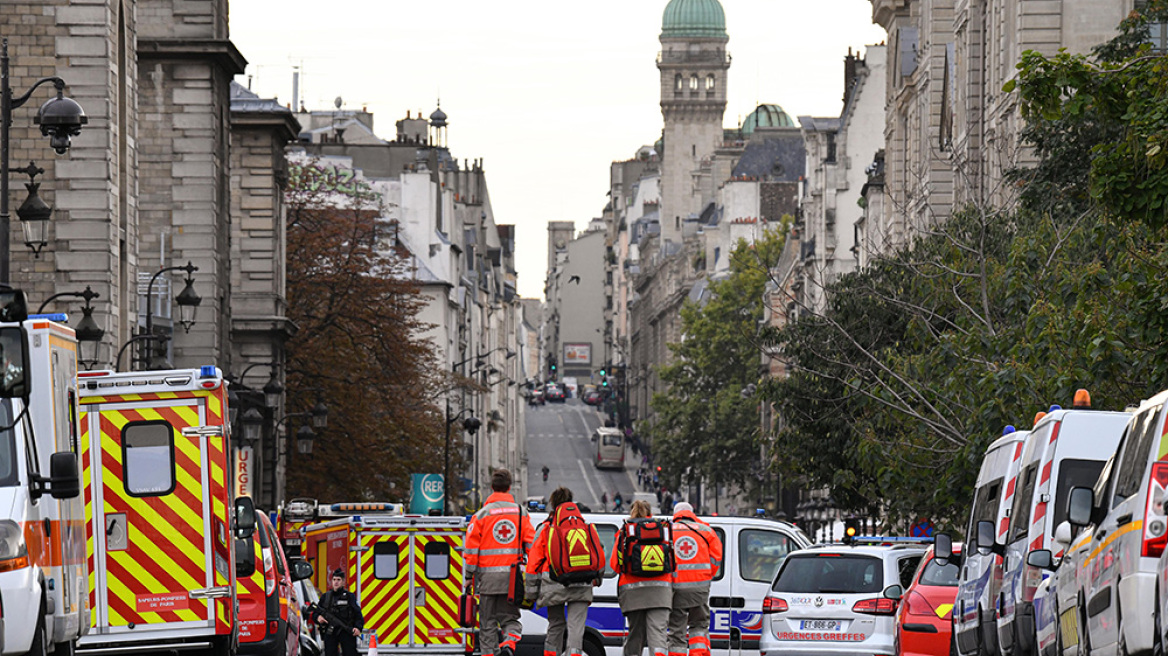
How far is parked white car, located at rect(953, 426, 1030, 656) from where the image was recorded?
17156 millimetres

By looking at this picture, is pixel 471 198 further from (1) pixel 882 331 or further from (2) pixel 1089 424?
(2) pixel 1089 424

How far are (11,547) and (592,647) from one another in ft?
33.8

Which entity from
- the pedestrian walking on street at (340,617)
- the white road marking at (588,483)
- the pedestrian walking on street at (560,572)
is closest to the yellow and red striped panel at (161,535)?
the pedestrian walking on street at (560,572)

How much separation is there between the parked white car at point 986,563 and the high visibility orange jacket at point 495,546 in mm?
3802

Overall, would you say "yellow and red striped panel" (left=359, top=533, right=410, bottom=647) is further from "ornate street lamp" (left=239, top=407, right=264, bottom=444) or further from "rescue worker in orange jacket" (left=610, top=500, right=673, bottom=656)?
"rescue worker in orange jacket" (left=610, top=500, right=673, bottom=656)

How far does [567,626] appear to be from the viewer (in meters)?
19.7

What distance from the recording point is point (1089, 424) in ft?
49.1

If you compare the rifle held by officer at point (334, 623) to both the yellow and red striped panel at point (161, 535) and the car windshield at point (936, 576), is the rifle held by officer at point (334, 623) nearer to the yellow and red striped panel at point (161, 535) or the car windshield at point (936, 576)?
the yellow and red striped panel at point (161, 535)

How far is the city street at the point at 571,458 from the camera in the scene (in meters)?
123

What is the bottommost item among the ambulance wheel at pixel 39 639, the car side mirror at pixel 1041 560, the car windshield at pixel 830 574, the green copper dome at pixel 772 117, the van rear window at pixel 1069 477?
the car windshield at pixel 830 574

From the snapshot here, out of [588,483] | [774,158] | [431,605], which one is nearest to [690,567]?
[431,605]

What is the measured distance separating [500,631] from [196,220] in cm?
3301

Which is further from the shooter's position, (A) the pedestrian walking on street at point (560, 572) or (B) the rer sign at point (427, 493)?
(B) the rer sign at point (427, 493)

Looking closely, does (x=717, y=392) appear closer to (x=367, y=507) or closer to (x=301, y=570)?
(x=367, y=507)
